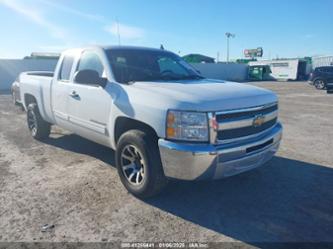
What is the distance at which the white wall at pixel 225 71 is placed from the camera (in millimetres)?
39594

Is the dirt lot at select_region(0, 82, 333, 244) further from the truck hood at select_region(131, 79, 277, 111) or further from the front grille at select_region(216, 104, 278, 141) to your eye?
the truck hood at select_region(131, 79, 277, 111)

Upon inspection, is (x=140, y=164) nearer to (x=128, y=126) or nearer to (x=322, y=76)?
(x=128, y=126)

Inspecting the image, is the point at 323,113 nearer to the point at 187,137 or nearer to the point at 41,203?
→ the point at 187,137

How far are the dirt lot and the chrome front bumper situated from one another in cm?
53

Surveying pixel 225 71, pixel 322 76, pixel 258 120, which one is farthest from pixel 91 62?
pixel 225 71

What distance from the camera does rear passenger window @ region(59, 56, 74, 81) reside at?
5083mm

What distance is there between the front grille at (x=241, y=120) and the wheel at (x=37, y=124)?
452cm

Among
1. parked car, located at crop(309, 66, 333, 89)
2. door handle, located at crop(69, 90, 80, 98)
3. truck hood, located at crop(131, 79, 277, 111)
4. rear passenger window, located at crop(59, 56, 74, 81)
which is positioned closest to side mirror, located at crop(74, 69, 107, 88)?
truck hood, located at crop(131, 79, 277, 111)

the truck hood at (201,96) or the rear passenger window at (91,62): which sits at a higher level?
the rear passenger window at (91,62)

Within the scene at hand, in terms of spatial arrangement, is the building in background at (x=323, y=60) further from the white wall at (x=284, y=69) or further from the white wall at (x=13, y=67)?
the white wall at (x=13, y=67)

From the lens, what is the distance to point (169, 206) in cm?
363

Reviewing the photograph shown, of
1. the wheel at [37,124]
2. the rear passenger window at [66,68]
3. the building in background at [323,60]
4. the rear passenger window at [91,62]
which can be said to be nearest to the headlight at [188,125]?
the rear passenger window at [91,62]

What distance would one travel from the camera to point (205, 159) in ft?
10.2

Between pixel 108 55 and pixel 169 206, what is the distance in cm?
233
